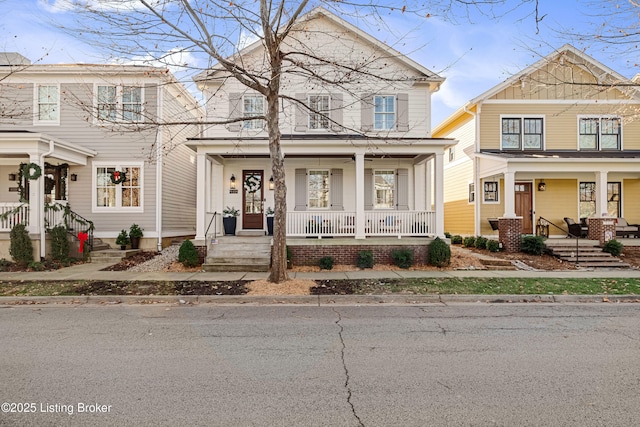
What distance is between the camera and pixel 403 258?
11938mm

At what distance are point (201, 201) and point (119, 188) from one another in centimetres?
492

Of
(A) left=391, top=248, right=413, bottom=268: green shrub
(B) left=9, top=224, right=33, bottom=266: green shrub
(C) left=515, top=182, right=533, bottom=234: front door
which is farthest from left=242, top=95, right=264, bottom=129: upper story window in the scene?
(C) left=515, top=182, right=533, bottom=234: front door

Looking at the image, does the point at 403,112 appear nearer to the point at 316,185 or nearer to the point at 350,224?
the point at 316,185

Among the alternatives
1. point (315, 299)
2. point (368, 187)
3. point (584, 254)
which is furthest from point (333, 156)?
point (584, 254)

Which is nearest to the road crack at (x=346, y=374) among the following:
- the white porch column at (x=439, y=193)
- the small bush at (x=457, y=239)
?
the white porch column at (x=439, y=193)

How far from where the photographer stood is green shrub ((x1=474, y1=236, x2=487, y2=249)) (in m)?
15.7

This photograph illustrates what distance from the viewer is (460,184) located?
19.2m

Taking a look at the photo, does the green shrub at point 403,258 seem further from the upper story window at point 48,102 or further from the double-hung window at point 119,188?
the upper story window at point 48,102

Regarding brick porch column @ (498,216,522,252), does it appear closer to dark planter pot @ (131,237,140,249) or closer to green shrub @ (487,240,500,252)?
green shrub @ (487,240,500,252)

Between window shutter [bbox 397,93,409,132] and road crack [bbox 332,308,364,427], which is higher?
window shutter [bbox 397,93,409,132]

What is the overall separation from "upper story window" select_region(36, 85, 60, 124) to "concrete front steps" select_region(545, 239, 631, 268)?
20101mm

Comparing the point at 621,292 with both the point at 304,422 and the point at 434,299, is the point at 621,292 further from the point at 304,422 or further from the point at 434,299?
the point at 304,422

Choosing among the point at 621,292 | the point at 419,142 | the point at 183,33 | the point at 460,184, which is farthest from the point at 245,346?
the point at 460,184

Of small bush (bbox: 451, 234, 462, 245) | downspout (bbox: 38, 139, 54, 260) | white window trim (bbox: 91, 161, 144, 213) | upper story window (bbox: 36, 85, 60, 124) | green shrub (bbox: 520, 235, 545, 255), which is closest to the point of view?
downspout (bbox: 38, 139, 54, 260)
